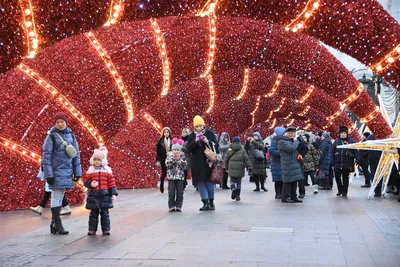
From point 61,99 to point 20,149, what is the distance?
1.11 meters

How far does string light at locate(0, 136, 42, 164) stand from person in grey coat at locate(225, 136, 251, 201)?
4.35m

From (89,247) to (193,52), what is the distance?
6409 mm

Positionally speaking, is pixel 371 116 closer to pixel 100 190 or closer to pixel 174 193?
pixel 174 193

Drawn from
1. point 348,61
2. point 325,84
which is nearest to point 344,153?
Result: point 325,84

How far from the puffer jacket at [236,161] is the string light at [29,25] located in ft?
26.5

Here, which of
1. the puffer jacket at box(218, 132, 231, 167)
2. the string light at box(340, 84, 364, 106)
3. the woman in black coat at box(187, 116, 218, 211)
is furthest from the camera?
the string light at box(340, 84, 364, 106)

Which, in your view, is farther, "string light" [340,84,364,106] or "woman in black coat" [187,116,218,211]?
"string light" [340,84,364,106]

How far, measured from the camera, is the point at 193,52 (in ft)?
43.1

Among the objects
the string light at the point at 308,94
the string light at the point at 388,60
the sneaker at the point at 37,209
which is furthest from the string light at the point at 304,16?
the string light at the point at 308,94

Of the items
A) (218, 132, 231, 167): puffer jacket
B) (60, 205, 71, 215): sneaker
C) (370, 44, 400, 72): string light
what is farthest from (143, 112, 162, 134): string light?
(370, 44, 400, 72): string light

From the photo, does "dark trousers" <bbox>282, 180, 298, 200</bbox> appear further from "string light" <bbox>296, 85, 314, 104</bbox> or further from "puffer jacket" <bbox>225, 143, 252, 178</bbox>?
"string light" <bbox>296, 85, 314, 104</bbox>

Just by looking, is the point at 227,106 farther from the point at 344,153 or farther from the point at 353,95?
the point at 344,153

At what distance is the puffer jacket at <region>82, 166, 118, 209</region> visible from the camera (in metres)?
8.56

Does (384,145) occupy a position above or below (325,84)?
below
